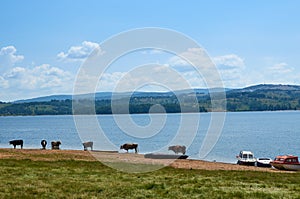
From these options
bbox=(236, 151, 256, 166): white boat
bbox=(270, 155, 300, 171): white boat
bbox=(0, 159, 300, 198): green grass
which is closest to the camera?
bbox=(0, 159, 300, 198): green grass

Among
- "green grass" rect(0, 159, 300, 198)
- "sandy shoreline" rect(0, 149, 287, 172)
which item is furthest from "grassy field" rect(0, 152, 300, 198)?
"sandy shoreline" rect(0, 149, 287, 172)

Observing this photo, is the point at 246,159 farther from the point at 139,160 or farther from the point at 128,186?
the point at 128,186

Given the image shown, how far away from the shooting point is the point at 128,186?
18.8 m

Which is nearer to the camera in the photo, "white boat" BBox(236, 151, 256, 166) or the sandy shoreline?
the sandy shoreline

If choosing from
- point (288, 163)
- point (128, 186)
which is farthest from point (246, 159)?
point (128, 186)

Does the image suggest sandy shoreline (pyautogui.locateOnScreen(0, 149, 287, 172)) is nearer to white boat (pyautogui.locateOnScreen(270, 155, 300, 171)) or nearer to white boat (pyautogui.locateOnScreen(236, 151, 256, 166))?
white boat (pyautogui.locateOnScreen(270, 155, 300, 171))

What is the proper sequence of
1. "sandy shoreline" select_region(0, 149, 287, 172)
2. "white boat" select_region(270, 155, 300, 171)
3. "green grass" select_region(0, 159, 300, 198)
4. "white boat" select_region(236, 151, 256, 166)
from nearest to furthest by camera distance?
"green grass" select_region(0, 159, 300, 198) → "sandy shoreline" select_region(0, 149, 287, 172) → "white boat" select_region(270, 155, 300, 171) → "white boat" select_region(236, 151, 256, 166)

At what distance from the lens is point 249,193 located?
17.2 m

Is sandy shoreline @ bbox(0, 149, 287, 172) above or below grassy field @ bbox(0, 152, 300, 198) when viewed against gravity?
above

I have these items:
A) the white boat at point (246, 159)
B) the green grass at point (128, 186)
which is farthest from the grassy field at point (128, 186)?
the white boat at point (246, 159)

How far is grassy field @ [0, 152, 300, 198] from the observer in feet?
55.4

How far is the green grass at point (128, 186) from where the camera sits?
16.9 meters

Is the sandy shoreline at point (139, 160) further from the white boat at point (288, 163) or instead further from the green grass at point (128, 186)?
the green grass at point (128, 186)

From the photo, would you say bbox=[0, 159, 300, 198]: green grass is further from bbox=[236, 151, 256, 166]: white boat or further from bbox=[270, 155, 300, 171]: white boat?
bbox=[236, 151, 256, 166]: white boat
